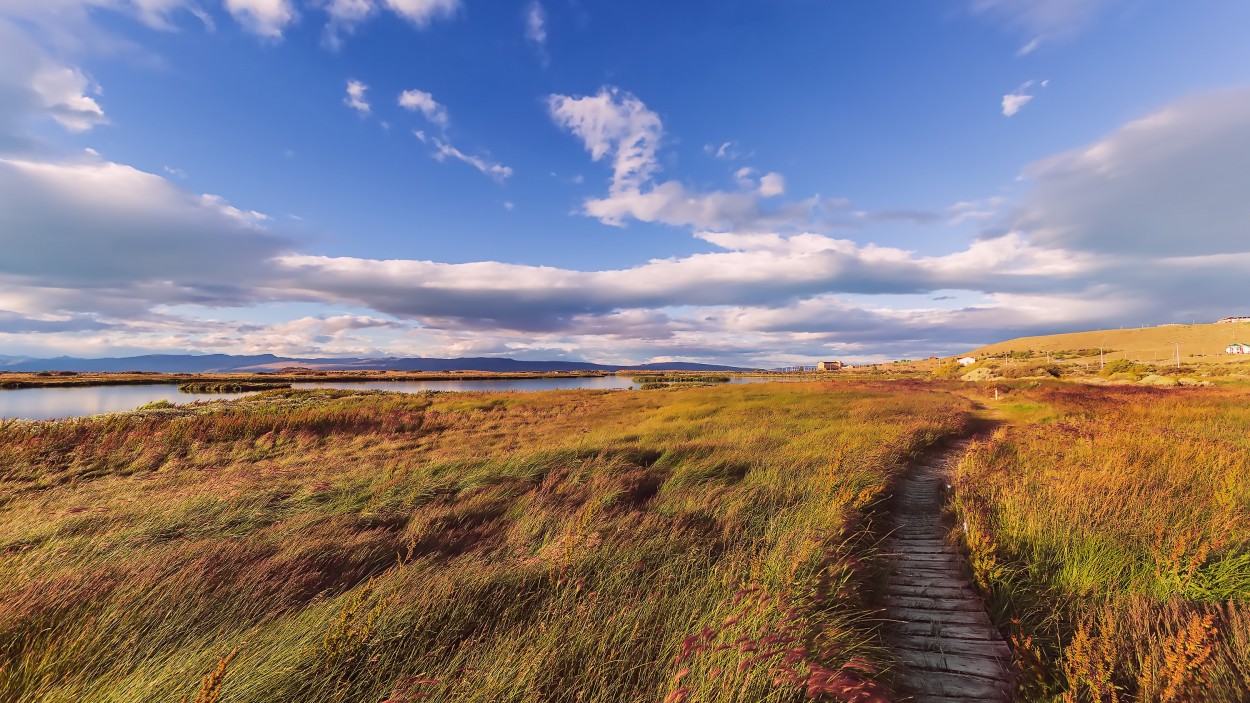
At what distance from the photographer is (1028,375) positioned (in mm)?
50062

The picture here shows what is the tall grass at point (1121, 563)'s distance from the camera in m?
2.97

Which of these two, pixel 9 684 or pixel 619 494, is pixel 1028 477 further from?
pixel 9 684

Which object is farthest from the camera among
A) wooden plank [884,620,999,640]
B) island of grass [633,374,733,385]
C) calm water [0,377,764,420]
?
island of grass [633,374,733,385]

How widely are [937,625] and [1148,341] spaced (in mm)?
174740

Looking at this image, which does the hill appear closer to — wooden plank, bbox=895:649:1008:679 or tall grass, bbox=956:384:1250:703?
tall grass, bbox=956:384:1250:703

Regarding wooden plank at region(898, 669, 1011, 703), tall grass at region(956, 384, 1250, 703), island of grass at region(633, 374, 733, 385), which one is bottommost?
island of grass at region(633, 374, 733, 385)

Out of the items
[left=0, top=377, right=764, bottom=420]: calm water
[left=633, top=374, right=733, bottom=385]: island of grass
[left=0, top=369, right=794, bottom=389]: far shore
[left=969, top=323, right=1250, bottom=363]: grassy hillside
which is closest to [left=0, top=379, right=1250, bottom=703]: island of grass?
[left=0, top=377, right=764, bottom=420]: calm water

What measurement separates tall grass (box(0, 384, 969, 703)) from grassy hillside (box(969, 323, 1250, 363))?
125 metres

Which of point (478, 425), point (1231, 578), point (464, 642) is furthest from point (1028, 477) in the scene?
point (478, 425)

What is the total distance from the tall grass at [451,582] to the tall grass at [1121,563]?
1387 mm

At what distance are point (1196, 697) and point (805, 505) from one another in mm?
3862

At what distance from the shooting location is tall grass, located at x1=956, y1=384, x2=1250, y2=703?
2.97 meters

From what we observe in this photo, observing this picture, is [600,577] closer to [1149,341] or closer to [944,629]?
[944,629]

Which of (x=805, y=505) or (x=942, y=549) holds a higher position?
(x=805, y=505)
